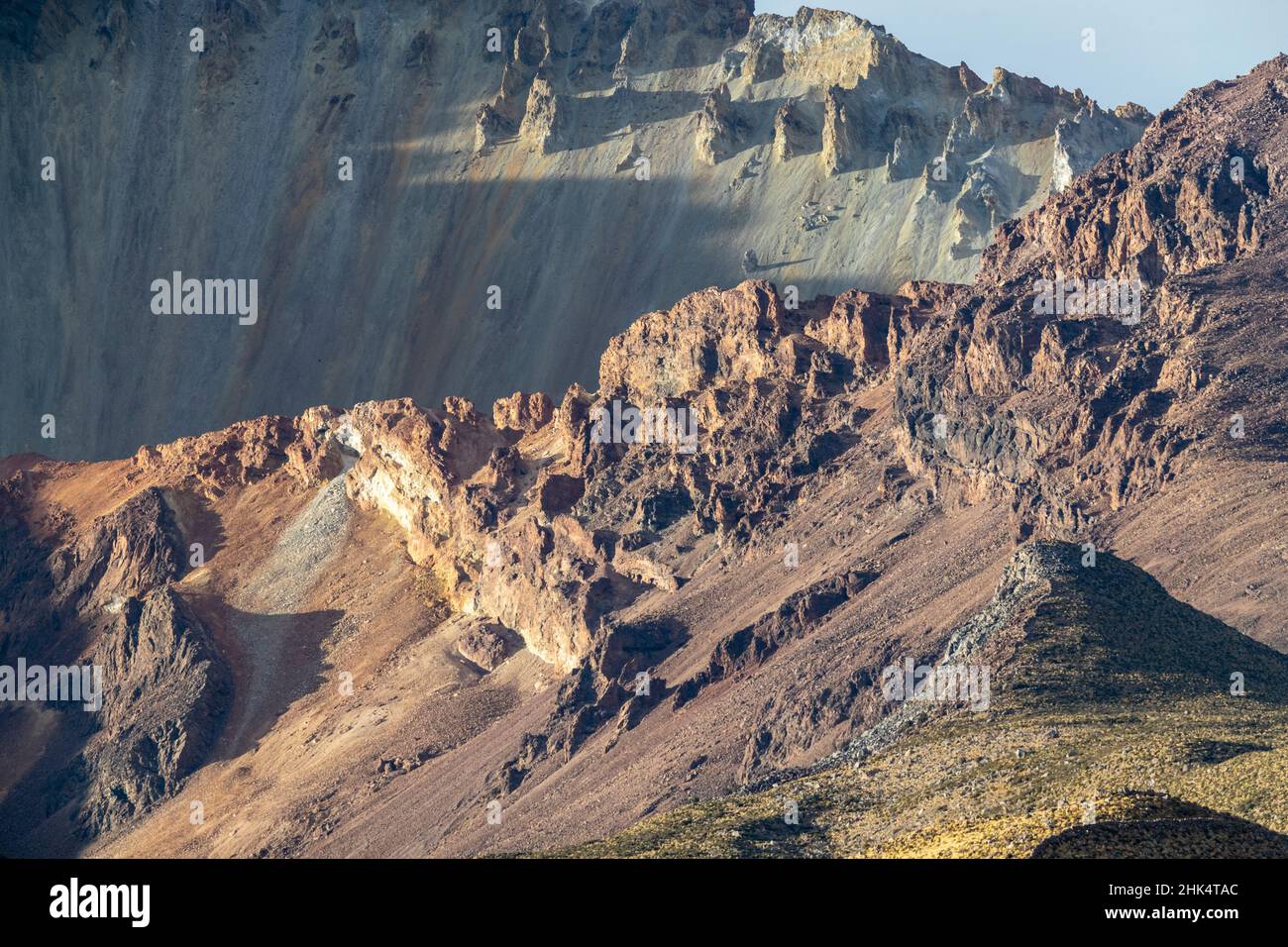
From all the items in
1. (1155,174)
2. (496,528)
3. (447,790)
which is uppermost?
(1155,174)

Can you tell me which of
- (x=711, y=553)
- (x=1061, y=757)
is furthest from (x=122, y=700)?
(x=1061, y=757)

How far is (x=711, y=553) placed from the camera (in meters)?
170

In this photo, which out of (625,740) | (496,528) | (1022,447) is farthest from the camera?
(496,528)

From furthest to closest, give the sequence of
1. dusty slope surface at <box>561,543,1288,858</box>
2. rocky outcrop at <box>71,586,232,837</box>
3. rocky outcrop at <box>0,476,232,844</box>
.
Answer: rocky outcrop at <box>0,476,232,844</box>
rocky outcrop at <box>71,586,232,837</box>
dusty slope surface at <box>561,543,1288,858</box>

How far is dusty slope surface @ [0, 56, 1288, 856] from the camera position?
144m

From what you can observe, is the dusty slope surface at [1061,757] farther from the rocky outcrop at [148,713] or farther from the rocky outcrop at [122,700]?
the rocky outcrop at [122,700]

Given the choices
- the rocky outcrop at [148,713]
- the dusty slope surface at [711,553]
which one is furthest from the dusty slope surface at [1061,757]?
the rocky outcrop at [148,713]

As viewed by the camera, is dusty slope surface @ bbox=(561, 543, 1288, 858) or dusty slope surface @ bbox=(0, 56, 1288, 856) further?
dusty slope surface @ bbox=(0, 56, 1288, 856)

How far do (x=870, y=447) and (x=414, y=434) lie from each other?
140 feet

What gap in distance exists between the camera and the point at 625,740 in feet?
488

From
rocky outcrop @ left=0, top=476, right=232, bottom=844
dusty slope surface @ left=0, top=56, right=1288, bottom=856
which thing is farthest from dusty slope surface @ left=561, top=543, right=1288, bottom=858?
rocky outcrop @ left=0, top=476, right=232, bottom=844

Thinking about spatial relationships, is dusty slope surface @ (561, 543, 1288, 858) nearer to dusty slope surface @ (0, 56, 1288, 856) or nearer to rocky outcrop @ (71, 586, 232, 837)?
dusty slope surface @ (0, 56, 1288, 856)
